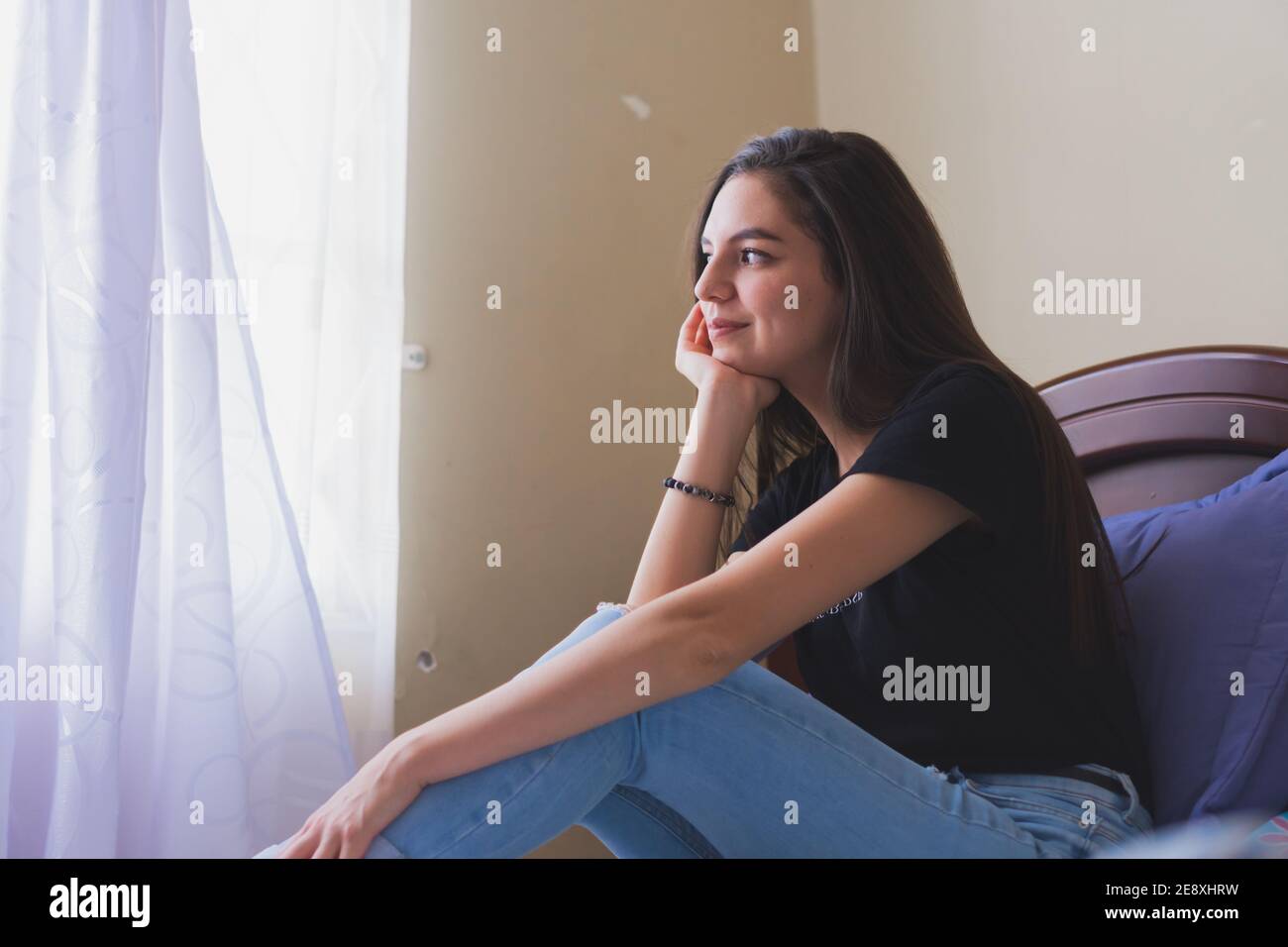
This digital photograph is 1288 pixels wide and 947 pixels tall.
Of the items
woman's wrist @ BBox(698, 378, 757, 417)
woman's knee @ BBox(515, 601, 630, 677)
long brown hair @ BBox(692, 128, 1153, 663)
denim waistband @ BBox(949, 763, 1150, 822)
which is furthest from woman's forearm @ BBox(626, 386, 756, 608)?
denim waistband @ BBox(949, 763, 1150, 822)

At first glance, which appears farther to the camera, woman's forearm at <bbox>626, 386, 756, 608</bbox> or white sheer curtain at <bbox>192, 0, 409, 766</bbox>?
white sheer curtain at <bbox>192, 0, 409, 766</bbox>

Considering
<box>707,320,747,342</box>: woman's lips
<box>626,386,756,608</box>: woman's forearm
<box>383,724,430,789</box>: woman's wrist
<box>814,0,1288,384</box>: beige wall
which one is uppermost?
<box>814,0,1288,384</box>: beige wall

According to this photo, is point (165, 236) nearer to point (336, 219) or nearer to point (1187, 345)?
point (336, 219)

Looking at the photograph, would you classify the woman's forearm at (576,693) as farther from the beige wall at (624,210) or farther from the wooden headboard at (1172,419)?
the beige wall at (624,210)

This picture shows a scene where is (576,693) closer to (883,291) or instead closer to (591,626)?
(591,626)

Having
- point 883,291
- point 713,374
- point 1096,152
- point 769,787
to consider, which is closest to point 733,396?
point 713,374

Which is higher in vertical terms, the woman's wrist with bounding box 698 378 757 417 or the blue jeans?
the woman's wrist with bounding box 698 378 757 417

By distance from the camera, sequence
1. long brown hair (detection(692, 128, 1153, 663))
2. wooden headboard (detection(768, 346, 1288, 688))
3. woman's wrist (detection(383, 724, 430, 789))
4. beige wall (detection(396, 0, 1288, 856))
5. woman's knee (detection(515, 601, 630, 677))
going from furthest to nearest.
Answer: beige wall (detection(396, 0, 1288, 856)) → wooden headboard (detection(768, 346, 1288, 688)) → long brown hair (detection(692, 128, 1153, 663)) → woman's knee (detection(515, 601, 630, 677)) → woman's wrist (detection(383, 724, 430, 789))

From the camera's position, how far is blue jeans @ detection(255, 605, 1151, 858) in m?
0.87

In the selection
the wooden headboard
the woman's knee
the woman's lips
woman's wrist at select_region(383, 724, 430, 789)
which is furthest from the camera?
the woman's lips

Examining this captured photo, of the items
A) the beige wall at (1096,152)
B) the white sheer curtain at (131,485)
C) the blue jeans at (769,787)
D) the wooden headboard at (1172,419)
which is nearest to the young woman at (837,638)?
the blue jeans at (769,787)

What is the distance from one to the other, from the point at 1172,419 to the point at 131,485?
1.19m

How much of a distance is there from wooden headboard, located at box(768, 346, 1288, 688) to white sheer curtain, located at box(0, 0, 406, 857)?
3.39 ft

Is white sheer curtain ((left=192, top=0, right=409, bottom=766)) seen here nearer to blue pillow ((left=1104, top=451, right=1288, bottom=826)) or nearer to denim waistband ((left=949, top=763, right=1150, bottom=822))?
denim waistband ((left=949, top=763, right=1150, bottom=822))
